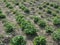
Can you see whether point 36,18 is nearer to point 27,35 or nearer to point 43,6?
point 27,35

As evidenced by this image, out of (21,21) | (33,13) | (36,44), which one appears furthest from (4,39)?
(33,13)

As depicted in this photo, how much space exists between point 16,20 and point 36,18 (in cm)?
242

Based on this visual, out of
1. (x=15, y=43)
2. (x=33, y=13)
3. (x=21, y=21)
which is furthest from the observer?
(x=33, y=13)

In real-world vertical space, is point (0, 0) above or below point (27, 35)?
below

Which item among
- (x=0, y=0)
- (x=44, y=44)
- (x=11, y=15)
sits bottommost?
(x=0, y=0)

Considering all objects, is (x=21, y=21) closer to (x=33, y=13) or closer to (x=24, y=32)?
(x=24, y=32)

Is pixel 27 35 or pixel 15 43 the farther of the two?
pixel 27 35

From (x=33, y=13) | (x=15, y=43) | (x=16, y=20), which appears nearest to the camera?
(x=15, y=43)

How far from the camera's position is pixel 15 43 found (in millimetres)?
13719

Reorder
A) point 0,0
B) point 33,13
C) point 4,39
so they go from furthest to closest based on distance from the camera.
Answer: point 0,0, point 33,13, point 4,39

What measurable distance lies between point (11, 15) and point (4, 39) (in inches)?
313

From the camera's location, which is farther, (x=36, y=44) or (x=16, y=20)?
(x=16, y=20)

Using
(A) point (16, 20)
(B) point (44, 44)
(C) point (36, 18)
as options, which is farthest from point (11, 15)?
(B) point (44, 44)

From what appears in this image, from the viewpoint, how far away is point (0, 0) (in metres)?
31.9
